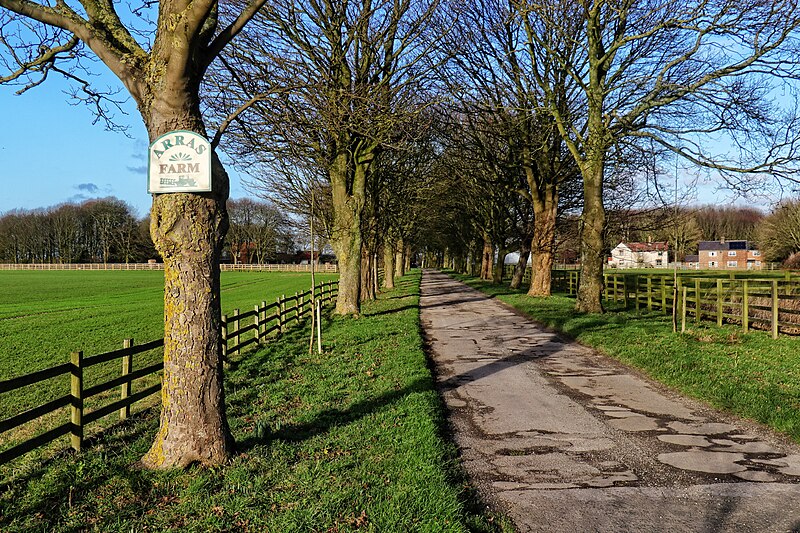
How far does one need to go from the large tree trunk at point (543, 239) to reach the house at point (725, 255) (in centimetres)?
9583

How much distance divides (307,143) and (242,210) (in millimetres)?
82800

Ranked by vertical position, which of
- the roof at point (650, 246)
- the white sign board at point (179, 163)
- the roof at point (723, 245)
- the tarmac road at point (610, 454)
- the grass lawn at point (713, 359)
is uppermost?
the roof at point (723, 245)

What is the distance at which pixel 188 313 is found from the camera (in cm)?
507

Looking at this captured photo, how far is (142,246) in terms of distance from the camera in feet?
328

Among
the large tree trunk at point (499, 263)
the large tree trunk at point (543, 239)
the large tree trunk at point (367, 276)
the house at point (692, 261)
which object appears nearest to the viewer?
the large tree trunk at point (543, 239)

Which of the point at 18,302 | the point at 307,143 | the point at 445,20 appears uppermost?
the point at 445,20

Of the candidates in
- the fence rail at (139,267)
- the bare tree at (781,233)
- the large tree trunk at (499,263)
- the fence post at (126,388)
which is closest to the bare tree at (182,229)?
the fence post at (126,388)

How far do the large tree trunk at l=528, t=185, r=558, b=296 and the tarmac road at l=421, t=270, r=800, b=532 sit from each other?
1593cm

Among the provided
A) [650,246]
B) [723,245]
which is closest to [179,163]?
[650,246]

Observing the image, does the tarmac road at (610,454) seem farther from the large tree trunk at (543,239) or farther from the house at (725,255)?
the house at (725,255)

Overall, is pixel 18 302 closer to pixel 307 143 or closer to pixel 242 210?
pixel 307 143

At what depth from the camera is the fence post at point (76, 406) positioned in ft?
19.9

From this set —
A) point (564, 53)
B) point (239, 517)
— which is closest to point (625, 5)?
point (564, 53)

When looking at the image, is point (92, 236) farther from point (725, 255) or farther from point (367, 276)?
point (725, 255)
